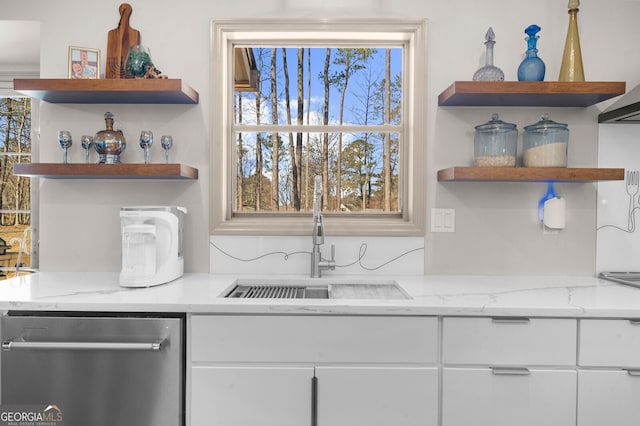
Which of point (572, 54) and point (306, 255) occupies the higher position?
point (572, 54)

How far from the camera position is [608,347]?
140 cm

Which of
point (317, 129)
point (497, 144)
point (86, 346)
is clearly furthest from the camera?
point (317, 129)

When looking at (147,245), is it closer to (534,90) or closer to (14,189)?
(14,189)

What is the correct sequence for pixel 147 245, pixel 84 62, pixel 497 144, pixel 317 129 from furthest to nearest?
pixel 317 129
pixel 84 62
pixel 497 144
pixel 147 245

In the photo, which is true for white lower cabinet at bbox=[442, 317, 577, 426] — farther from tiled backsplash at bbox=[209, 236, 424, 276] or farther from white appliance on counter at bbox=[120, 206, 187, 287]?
white appliance on counter at bbox=[120, 206, 187, 287]

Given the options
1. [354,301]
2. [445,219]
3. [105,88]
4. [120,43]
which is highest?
A: [120,43]

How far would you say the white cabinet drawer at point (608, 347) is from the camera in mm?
1398

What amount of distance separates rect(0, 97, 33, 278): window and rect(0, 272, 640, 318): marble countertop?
1.06m

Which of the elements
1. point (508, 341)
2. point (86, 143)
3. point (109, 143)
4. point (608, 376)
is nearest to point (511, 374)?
point (508, 341)

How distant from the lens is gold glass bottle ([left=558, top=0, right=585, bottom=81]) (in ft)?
6.16

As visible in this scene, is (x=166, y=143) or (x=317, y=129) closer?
(x=166, y=143)

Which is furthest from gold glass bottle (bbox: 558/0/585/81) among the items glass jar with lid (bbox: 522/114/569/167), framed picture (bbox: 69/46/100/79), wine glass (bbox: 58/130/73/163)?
wine glass (bbox: 58/130/73/163)

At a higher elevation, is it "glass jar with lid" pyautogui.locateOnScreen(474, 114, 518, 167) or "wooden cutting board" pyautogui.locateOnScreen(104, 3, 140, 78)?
"wooden cutting board" pyautogui.locateOnScreen(104, 3, 140, 78)

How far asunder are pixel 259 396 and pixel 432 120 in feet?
4.96
